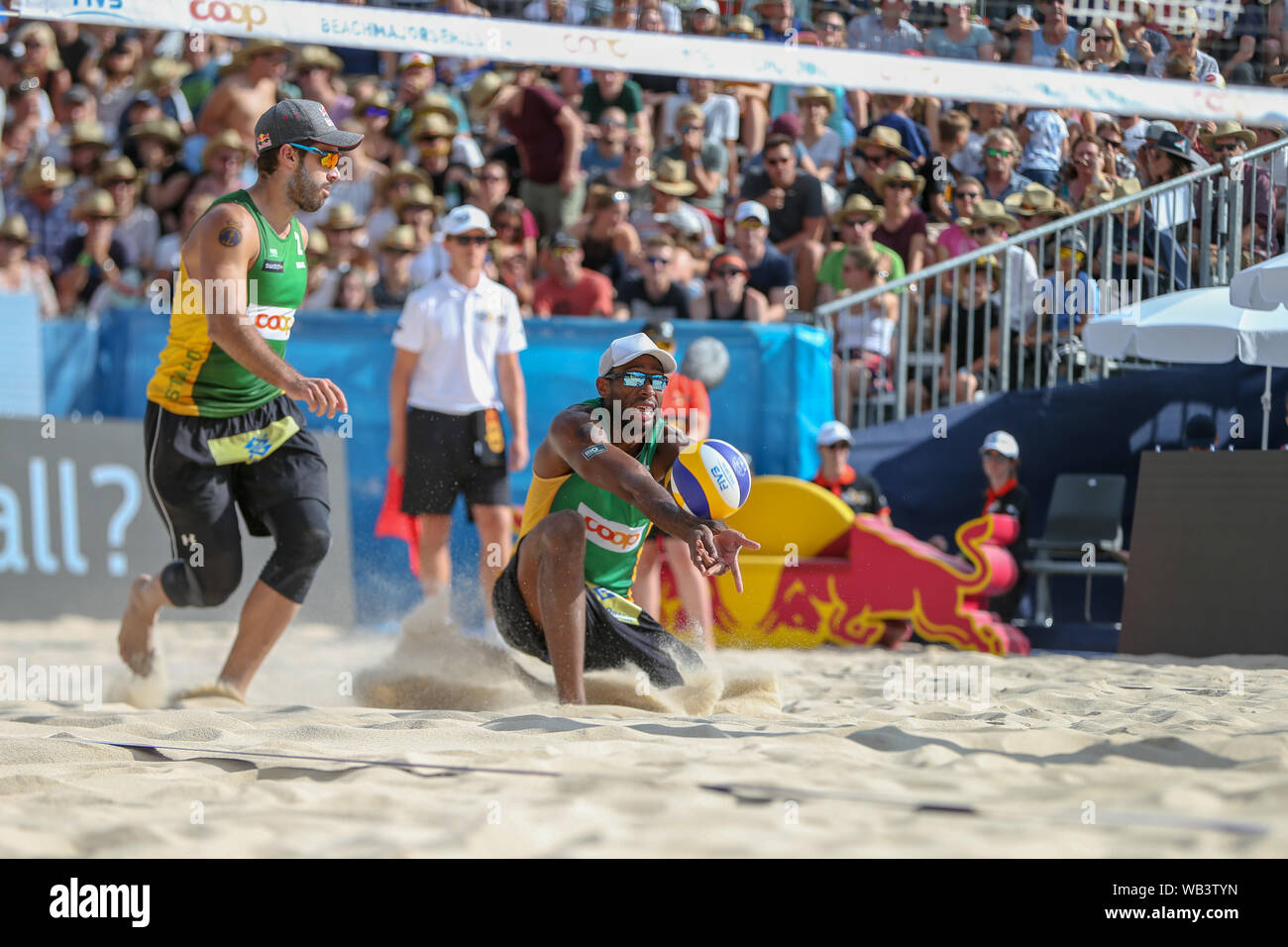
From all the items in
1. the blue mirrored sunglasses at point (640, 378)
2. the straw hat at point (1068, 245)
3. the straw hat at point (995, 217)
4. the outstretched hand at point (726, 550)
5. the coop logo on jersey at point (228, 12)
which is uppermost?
the coop logo on jersey at point (228, 12)

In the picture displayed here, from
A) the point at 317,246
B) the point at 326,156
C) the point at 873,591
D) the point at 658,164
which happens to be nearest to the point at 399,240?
the point at 317,246

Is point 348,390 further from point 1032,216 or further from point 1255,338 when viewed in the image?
point 1255,338

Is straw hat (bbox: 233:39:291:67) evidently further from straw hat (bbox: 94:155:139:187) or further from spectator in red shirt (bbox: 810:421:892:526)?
spectator in red shirt (bbox: 810:421:892:526)

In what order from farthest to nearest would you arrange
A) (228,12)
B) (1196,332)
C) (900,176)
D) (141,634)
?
(900,176), (228,12), (1196,332), (141,634)

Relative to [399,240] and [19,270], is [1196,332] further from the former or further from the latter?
[19,270]

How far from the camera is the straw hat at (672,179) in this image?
10.9m

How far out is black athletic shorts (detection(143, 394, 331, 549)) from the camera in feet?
16.5

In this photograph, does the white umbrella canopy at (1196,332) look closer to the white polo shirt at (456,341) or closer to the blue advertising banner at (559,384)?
the blue advertising banner at (559,384)

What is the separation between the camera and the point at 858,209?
34.0 ft

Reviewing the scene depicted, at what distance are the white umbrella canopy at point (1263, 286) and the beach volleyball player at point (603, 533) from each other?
3.66m

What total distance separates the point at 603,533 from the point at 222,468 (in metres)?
1.34

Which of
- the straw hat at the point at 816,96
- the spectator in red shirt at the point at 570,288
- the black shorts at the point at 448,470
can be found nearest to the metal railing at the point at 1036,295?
the spectator in red shirt at the point at 570,288
